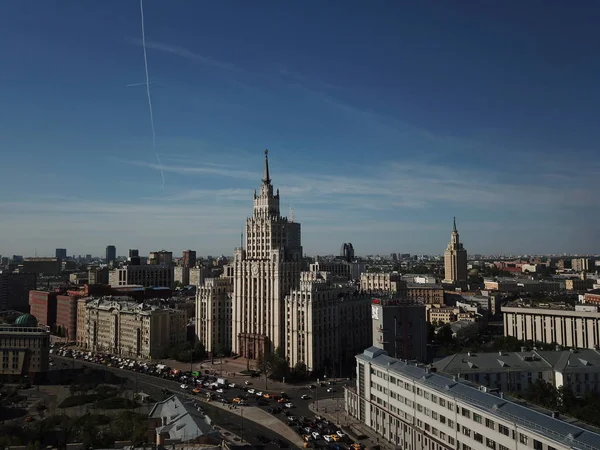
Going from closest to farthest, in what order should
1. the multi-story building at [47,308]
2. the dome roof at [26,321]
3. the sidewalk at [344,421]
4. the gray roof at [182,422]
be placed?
the gray roof at [182,422]
the sidewalk at [344,421]
the dome roof at [26,321]
the multi-story building at [47,308]

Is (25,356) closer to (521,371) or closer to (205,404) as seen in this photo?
(205,404)

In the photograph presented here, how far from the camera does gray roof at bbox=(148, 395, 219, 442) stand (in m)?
56.8

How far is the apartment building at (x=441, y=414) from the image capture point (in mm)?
49656

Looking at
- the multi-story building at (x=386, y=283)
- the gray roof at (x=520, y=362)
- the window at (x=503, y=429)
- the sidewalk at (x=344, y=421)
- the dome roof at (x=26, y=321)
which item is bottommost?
the sidewalk at (x=344, y=421)

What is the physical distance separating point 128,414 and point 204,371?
45.5 m

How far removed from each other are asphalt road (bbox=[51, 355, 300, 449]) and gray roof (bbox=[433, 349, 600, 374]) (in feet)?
80.8

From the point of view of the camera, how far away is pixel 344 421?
8281cm

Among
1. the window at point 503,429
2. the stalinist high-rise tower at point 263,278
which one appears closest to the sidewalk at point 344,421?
the window at point 503,429

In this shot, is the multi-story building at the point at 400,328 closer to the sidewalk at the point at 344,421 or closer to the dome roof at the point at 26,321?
the sidewalk at the point at 344,421

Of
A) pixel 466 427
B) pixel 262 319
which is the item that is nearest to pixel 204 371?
pixel 262 319

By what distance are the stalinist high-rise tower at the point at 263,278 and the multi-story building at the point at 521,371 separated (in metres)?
51.5

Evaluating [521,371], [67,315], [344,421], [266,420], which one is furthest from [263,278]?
[67,315]

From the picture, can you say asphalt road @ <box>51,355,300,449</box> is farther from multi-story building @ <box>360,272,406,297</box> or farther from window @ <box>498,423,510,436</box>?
multi-story building @ <box>360,272,406,297</box>

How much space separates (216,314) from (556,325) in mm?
85115
